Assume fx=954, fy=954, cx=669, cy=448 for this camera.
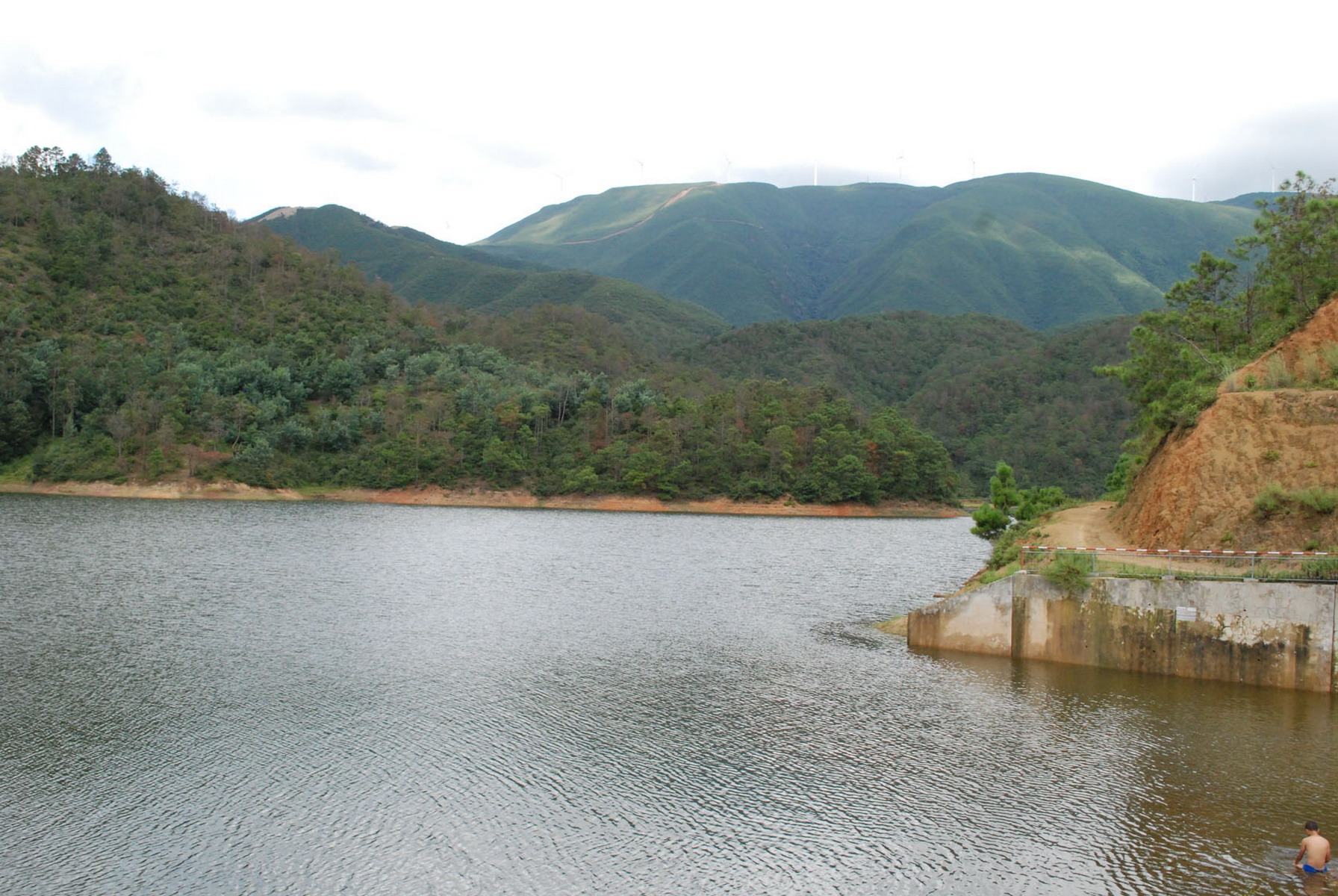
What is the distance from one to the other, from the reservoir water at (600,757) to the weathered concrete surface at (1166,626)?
690mm

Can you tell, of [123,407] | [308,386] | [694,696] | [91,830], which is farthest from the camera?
[308,386]

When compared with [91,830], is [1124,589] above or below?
above

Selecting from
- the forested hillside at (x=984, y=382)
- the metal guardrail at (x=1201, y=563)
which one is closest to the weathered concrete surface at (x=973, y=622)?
the metal guardrail at (x=1201, y=563)

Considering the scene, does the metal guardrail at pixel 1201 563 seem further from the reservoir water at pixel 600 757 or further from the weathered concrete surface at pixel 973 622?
→ the reservoir water at pixel 600 757

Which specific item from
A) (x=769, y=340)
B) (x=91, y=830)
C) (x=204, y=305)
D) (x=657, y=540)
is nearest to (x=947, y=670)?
(x=91, y=830)

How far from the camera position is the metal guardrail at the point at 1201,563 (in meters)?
22.8

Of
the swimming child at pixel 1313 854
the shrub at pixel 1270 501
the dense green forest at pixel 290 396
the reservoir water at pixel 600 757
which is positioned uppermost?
the dense green forest at pixel 290 396

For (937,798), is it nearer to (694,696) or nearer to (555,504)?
(694,696)

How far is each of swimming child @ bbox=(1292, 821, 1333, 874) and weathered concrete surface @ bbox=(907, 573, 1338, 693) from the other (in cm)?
1046

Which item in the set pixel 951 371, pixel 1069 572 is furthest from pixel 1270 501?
pixel 951 371

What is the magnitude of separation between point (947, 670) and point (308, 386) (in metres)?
101

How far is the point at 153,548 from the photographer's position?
4947 centimetres

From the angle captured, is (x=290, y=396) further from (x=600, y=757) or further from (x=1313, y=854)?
(x=1313, y=854)

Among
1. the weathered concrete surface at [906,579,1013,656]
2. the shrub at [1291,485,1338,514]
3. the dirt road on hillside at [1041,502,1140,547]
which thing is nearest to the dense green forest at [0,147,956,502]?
the dirt road on hillside at [1041,502,1140,547]
